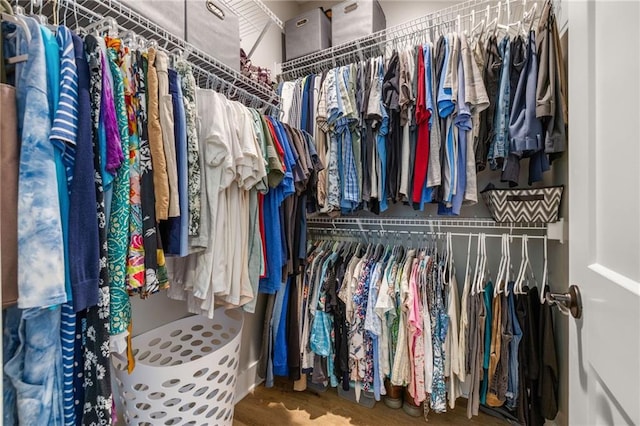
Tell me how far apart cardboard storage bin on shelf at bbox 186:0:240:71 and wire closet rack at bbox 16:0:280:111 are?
0.18ft

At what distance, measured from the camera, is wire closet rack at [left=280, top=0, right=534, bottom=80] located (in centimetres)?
157

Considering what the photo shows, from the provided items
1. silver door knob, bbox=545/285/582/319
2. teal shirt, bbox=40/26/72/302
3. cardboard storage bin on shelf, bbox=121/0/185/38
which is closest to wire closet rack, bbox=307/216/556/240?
silver door knob, bbox=545/285/582/319

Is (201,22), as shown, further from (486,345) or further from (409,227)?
(486,345)

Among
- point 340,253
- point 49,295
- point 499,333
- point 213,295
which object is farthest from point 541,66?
point 49,295

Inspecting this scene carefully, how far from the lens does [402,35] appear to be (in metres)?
1.77

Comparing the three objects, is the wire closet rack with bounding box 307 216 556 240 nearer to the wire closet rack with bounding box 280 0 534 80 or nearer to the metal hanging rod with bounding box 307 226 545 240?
the metal hanging rod with bounding box 307 226 545 240

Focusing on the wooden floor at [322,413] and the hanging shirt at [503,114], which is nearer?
the hanging shirt at [503,114]

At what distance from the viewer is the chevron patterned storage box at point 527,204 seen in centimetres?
121

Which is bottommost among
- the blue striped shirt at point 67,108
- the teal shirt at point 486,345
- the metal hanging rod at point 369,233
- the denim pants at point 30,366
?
the teal shirt at point 486,345

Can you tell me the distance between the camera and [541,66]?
1.18 metres

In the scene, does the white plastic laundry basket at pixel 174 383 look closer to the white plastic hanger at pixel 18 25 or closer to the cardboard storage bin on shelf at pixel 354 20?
the white plastic hanger at pixel 18 25

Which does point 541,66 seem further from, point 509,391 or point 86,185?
point 86,185

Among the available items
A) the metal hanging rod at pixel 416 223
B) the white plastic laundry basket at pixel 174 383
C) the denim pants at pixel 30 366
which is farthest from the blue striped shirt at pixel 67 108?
the metal hanging rod at pixel 416 223

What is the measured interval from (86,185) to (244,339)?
1445 millimetres
